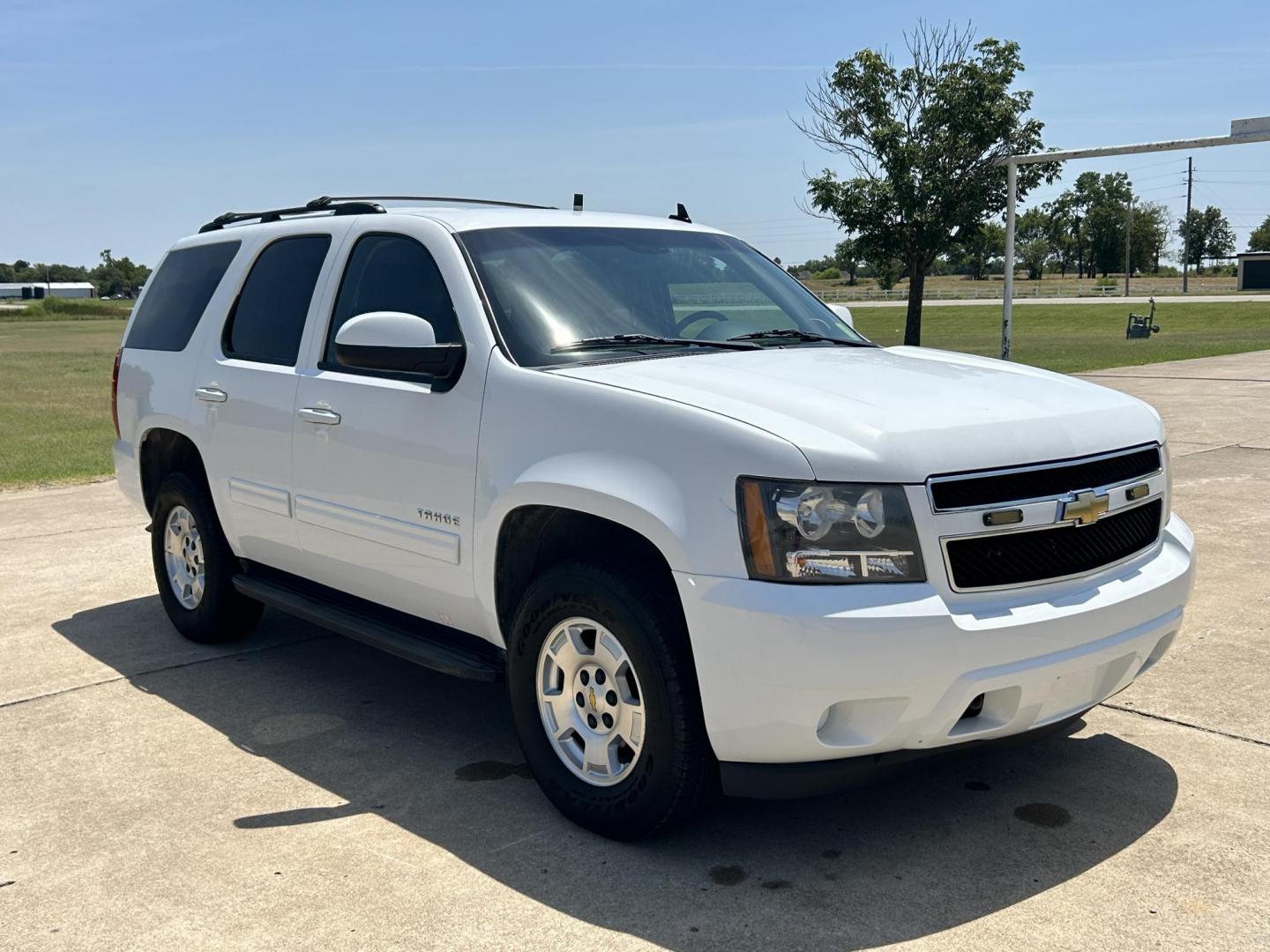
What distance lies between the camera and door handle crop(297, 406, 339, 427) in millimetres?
4793

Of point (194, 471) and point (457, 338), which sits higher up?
point (457, 338)

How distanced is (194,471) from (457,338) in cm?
219

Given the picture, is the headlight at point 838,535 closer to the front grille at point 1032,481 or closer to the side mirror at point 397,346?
the front grille at point 1032,481

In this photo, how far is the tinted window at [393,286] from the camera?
4578 mm

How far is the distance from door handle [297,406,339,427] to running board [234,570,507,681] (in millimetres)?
723

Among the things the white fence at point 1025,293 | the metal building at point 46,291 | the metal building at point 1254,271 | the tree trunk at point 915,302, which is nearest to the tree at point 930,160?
the tree trunk at point 915,302

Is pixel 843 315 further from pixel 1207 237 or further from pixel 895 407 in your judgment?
pixel 1207 237

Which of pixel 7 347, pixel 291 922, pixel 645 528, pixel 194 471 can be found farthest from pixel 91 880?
pixel 7 347

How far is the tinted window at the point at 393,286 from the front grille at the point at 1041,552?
1929 millimetres

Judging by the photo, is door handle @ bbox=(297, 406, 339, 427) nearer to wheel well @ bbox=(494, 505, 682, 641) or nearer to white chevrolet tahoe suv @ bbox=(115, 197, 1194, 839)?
white chevrolet tahoe suv @ bbox=(115, 197, 1194, 839)

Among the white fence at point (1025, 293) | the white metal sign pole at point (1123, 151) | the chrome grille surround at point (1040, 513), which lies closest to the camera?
the chrome grille surround at point (1040, 513)

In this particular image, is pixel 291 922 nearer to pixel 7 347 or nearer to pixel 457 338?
pixel 457 338

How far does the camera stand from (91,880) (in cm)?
369

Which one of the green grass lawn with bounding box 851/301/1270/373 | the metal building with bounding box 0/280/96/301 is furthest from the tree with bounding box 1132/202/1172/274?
the metal building with bounding box 0/280/96/301
